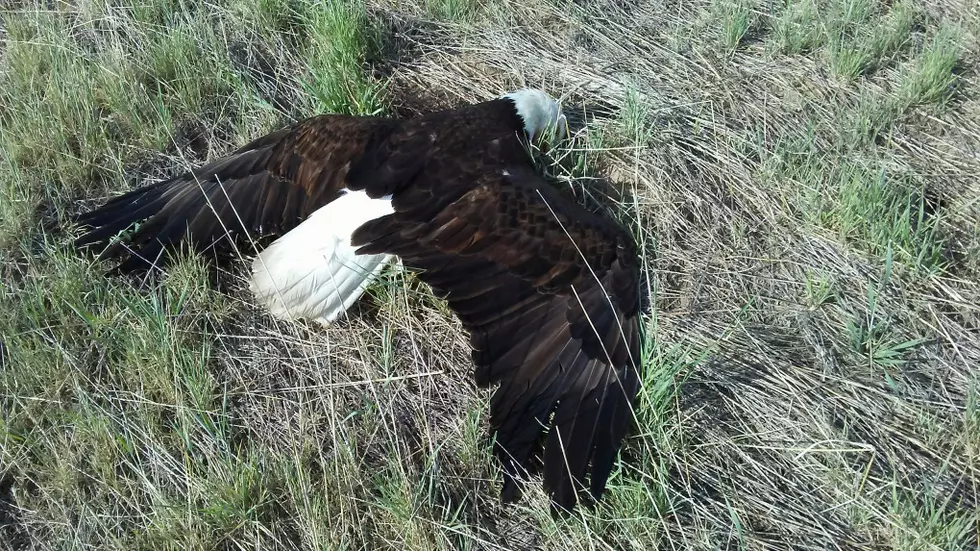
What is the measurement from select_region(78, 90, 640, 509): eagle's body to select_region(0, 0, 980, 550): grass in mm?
118

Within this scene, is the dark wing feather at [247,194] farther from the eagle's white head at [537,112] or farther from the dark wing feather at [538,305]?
the eagle's white head at [537,112]

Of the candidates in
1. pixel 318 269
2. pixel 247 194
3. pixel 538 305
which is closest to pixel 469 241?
pixel 538 305

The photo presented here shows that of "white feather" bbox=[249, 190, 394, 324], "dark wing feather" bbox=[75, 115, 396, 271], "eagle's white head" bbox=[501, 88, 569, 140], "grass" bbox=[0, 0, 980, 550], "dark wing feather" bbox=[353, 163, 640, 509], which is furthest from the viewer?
"eagle's white head" bbox=[501, 88, 569, 140]

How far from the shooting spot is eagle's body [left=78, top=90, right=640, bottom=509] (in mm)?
Answer: 2469

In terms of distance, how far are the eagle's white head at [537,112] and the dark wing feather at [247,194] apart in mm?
563

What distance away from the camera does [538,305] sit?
2.66 meters

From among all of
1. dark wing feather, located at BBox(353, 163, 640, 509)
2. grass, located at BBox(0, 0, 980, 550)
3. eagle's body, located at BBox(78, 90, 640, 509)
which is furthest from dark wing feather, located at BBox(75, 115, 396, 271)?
dark wing feather, located at BBox(353, 163, 640, 509)

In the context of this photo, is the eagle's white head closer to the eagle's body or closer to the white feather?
the eagle's body

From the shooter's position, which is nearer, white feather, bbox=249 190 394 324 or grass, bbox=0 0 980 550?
grass, bbox=0 0 980 550

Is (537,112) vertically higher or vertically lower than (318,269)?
higher

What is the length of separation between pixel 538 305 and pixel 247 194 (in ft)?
4.37

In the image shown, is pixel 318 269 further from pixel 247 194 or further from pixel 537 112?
pixel 537 112

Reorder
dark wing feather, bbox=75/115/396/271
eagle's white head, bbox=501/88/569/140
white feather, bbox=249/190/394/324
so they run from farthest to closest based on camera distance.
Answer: eagle's white head, bbox=501/88/569/140 < dark wing feather, bbox=75/115/396/271 < white feather, bbox=249/190/394/324

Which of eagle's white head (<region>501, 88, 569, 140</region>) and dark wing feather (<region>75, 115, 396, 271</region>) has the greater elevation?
eagle's white head (<region>501, 88, 569, 140</region>)
